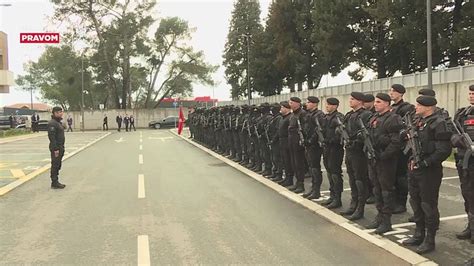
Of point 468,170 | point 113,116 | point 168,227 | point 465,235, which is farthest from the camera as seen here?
point 113,116

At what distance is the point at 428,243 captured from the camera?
6176 mm

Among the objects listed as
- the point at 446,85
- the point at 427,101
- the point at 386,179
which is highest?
the point at 446,85

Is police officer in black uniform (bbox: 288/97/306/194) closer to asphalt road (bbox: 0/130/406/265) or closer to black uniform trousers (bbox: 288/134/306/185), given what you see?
black uniform trousers (bbox: 288/134/306/185)

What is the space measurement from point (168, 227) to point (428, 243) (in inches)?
144

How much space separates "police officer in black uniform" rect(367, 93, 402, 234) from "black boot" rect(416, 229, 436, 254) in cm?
88

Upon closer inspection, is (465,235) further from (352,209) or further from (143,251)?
(143,251)

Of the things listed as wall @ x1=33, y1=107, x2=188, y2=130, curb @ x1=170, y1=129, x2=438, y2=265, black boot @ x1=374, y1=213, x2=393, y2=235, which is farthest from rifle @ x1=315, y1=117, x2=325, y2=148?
wall @ x1=33, y1=107, x2=188, y2=130

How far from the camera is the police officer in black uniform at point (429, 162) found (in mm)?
5941

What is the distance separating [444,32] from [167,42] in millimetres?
43987

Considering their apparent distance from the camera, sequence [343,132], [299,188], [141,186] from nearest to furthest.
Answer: [343,132], [299,188], [141,186]

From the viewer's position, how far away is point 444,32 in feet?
107

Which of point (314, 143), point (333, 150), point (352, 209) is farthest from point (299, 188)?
point (352, 209)

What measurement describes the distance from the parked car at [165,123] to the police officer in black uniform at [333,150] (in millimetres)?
51497

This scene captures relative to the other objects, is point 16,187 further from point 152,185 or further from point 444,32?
point 444,32
